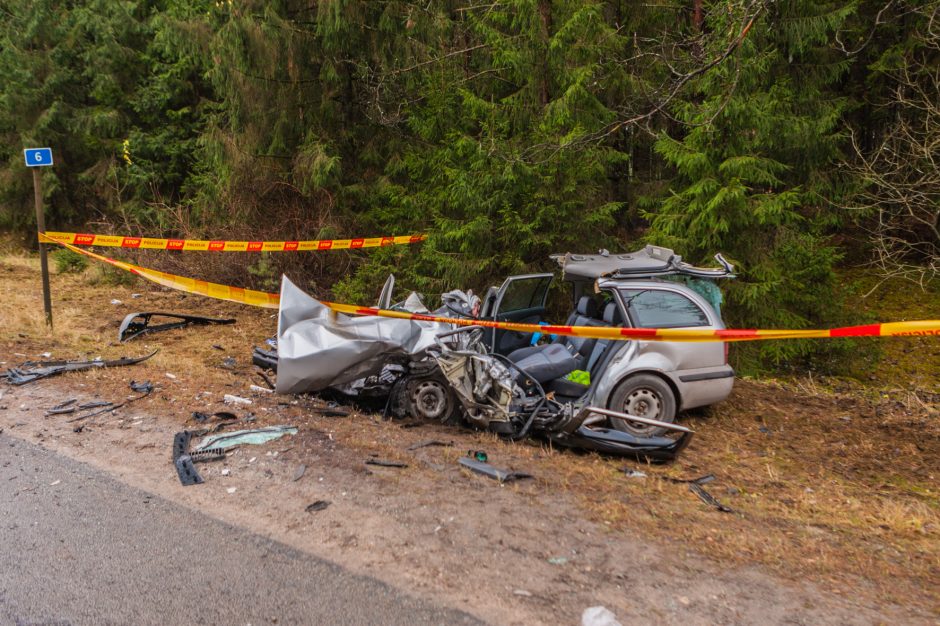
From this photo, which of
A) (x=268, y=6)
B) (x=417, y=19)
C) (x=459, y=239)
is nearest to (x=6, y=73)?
(x=268, y=6)

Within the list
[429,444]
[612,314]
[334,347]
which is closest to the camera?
[429,444]

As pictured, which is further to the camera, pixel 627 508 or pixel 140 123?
pixel 140 123

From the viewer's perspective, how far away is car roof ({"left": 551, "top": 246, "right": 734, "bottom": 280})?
276 inches

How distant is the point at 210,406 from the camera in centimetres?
619

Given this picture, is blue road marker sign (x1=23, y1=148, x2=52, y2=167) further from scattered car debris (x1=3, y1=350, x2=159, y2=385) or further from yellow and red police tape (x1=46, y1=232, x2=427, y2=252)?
scattered car debris (x1=3, y1=350, x2=159, y2=385)

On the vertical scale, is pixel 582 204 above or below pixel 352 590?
above

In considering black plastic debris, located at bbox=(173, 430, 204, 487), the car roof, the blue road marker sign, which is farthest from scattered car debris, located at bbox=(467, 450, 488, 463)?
the blue road marker sign

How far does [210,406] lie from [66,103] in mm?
20792

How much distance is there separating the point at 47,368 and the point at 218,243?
3.86 m

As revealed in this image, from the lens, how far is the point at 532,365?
6.45 meters

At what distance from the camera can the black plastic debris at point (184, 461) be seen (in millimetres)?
4578

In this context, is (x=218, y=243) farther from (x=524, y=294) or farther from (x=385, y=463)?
(x=385, y=463)

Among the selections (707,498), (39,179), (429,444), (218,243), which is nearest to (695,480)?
(707,498)

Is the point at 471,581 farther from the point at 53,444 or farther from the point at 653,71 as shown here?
the point at 653,71
